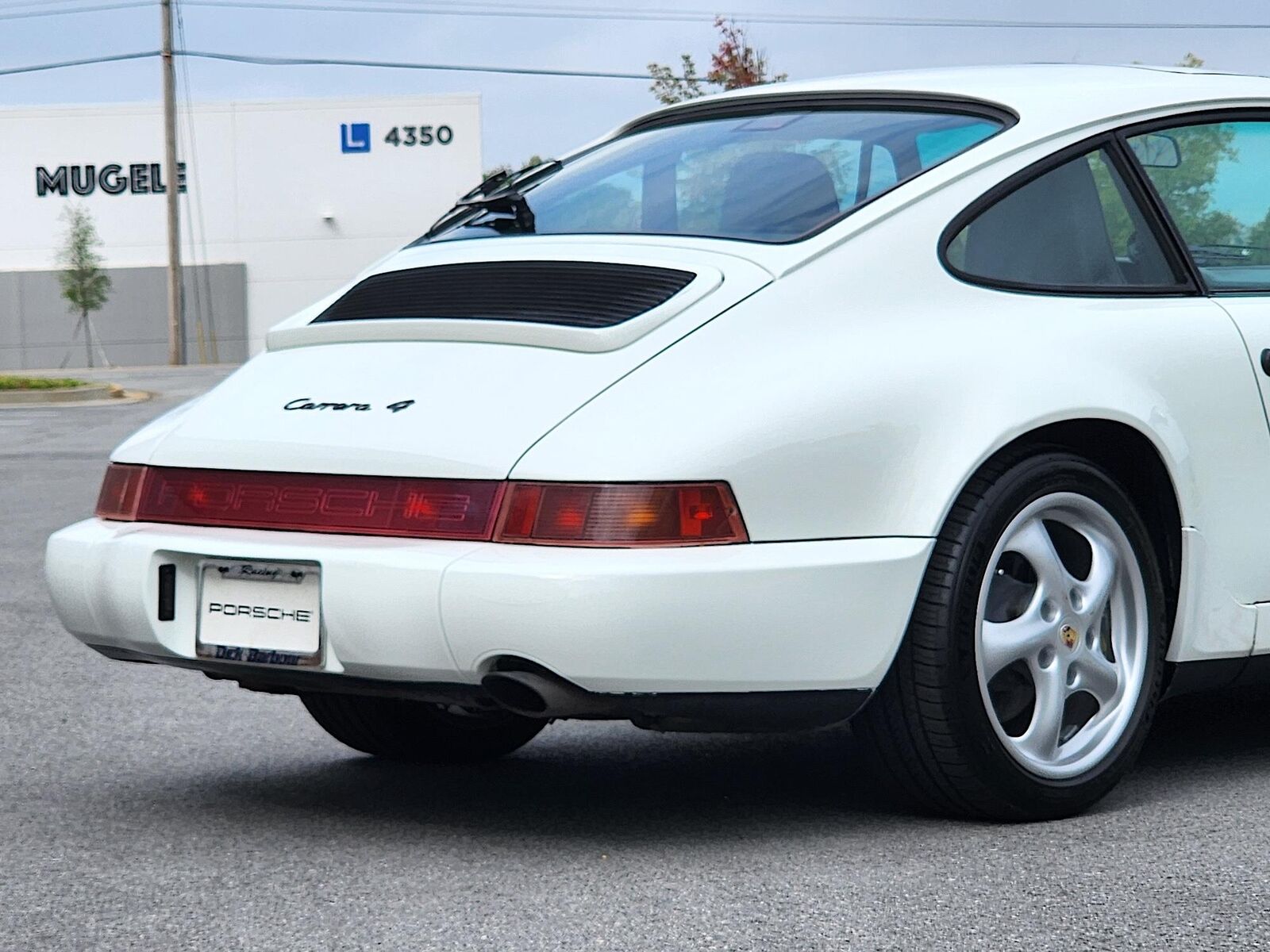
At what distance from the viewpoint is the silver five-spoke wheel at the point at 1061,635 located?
366cm

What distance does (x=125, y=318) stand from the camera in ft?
169

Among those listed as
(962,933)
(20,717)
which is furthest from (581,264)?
(20,717)

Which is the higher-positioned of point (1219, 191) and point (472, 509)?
point (1219, 191)

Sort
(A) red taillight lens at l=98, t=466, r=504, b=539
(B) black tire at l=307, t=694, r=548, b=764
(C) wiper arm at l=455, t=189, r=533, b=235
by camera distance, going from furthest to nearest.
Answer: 1. (B) black tire at l=307, t=694, r=548, b=764
2. (C) wiper arm at l=455, t=189, r=533, b=235
3. (A) red taillight lens at l=98, t=466, r=504, b=539

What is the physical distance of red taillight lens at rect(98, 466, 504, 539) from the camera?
3357 mm

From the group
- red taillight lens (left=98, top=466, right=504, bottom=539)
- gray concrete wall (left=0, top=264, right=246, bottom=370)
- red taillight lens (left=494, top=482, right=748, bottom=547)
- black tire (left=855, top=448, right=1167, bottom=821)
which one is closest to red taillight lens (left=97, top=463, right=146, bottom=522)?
red taillight lens (left=98, top=466, right=504, bottom=539)

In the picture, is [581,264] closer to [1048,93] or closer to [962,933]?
[1048,93]

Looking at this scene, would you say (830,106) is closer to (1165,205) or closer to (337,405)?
(1165,205)

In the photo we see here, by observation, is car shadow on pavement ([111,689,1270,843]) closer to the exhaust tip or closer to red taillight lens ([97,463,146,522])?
the exhaust tip

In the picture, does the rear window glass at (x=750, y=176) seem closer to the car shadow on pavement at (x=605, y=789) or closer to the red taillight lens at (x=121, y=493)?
the red taillight lens at (x=121, y=493)

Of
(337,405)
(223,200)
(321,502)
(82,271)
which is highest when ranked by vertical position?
(337,405)

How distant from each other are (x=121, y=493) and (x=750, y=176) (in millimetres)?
1491

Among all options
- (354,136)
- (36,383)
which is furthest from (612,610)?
(354,136)

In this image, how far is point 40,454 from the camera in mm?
15773
